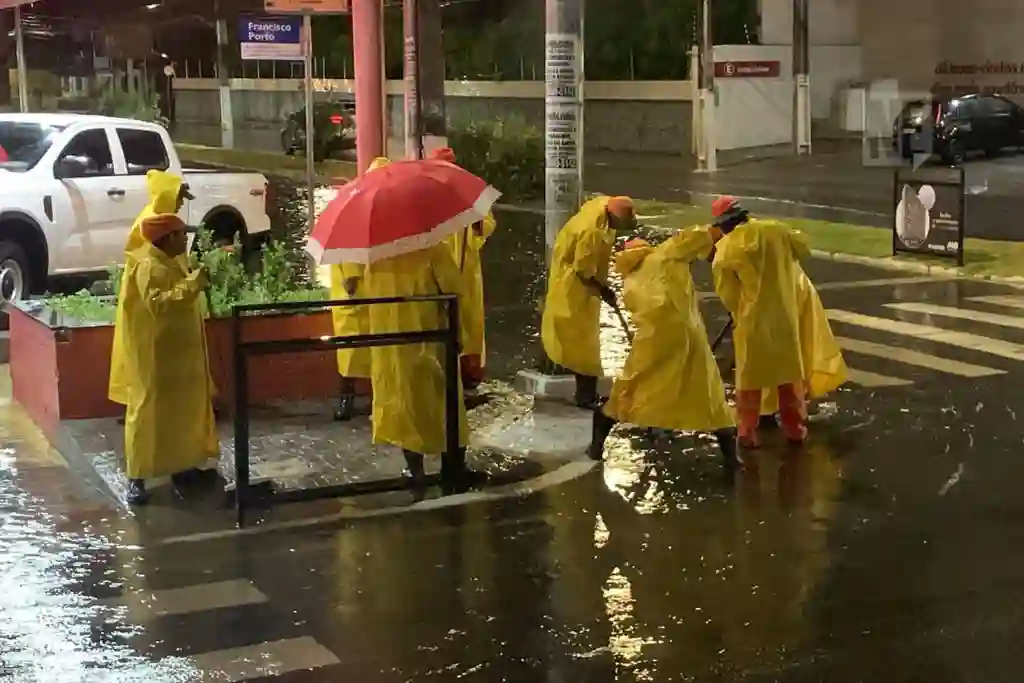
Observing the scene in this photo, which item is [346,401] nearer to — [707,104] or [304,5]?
[304,5]

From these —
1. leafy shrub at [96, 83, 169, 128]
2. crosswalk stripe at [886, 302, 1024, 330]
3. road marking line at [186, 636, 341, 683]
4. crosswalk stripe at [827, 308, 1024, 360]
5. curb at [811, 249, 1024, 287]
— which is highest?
leafy shrub at [96, 83, 169, 128]

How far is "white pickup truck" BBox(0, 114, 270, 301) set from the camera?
46.4ft

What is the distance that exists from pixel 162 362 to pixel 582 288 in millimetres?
3107

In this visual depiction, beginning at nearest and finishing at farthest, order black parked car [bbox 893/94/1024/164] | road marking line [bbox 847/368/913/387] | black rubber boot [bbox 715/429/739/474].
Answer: black rubber boot [bbox 715/429/739/474]
road marking line [bbox 847/368/913/387]
black parked car [bbox 893/94/1024/164]

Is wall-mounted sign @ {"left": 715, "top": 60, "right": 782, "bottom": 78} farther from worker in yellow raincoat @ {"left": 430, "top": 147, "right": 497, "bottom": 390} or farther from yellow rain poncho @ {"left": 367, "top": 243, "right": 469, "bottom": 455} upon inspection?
yellow rain poncho @ {"left": 367, "top": 243, "right": 469, "bottom": 455}

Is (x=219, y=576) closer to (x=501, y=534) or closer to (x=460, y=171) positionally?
(x=501, y=534)

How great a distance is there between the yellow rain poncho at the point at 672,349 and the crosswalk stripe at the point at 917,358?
12.4ft

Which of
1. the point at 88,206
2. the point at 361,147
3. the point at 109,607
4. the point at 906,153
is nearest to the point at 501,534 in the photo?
the point at 109,607

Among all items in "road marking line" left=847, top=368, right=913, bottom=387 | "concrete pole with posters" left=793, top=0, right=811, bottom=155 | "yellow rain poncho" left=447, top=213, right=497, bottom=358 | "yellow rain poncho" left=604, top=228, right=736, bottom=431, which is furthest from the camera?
"concrete pole with posters" left=793, top=0, right=811, bottom=155

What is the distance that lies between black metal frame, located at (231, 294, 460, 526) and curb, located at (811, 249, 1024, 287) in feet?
32.4

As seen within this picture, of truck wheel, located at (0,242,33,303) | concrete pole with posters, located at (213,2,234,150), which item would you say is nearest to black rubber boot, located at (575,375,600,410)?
truck wheel, located at (0,242,33,303)

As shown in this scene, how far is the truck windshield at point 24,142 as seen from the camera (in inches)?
574

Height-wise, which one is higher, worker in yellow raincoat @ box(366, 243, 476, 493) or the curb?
worker in yellow raincoat @ box(366, 243, 476, 493)

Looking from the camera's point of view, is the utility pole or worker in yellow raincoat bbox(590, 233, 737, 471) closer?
worker in yellow raincoat bbox(590, 233, 737, 471)
